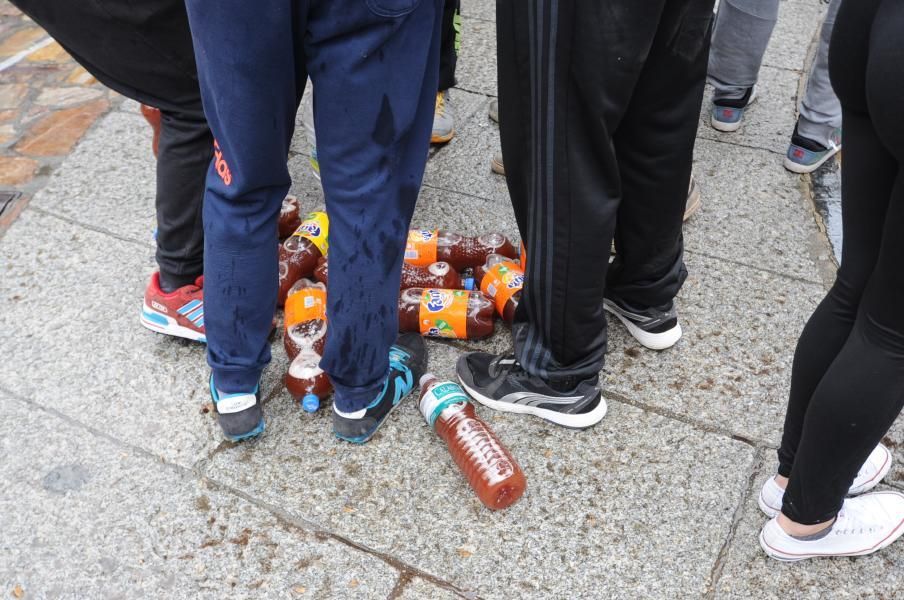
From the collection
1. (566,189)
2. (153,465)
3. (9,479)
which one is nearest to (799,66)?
(566,189)

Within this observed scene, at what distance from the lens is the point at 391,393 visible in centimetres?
258

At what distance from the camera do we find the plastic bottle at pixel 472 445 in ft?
7.57

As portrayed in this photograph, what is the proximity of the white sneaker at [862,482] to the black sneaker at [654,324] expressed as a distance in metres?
0.64

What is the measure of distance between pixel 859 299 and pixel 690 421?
0.89 meters

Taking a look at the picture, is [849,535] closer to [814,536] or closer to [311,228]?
[814,536]

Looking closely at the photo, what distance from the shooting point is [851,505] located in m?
2.20

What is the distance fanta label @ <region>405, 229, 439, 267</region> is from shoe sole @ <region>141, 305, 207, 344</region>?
0.85 metres

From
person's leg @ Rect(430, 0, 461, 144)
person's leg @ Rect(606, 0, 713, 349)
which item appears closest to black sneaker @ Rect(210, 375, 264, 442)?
person's leg @ Rect(430, 0, 461, 144)

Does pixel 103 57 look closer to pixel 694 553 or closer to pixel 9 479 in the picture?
pixel 9 479

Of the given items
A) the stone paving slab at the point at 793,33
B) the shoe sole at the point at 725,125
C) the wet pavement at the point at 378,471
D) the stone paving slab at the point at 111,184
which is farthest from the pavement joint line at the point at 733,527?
the stone paving slab at the point at 793,33

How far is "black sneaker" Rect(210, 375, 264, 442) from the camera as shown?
246 cm

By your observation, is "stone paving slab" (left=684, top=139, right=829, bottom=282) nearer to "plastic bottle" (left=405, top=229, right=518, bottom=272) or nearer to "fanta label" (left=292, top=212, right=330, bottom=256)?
"plastic bottle" (left=405, top=229, right=518, bottom=272)

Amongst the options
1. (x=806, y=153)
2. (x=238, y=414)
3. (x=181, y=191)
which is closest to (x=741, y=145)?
(x=806, y=153)

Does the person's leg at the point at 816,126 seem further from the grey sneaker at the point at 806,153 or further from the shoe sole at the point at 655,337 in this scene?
the shoe sole at the point at 655,337
